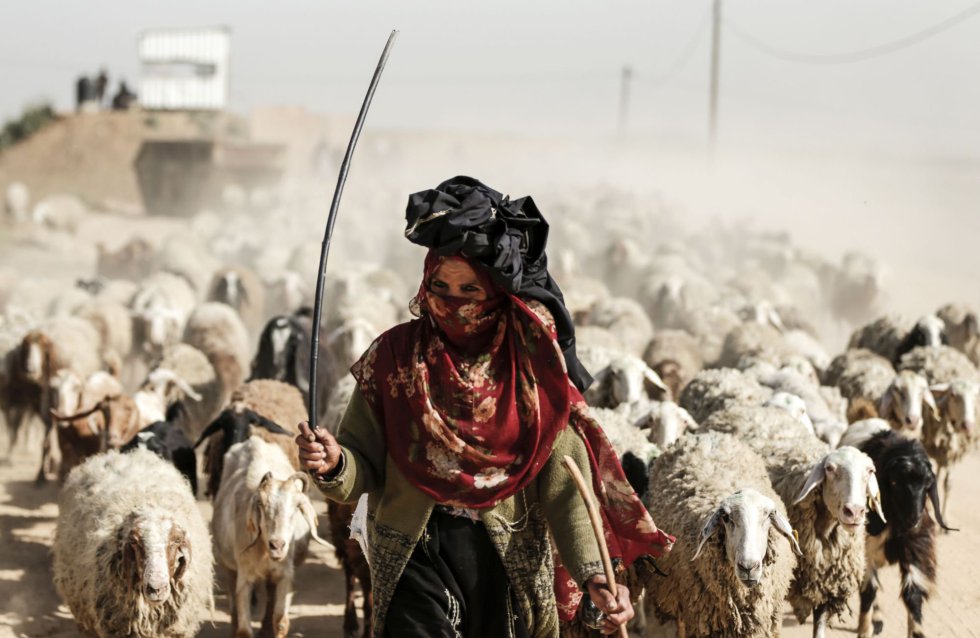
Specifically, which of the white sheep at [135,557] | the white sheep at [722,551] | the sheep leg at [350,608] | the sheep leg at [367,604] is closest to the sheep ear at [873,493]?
the white sheep at [722,551]

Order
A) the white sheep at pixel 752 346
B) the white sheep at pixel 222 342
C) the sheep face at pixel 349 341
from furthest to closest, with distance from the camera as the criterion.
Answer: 1. the sheep face at pixel 349 341
2. the white sheep at pixel 222 342
3. the white sheep at pixel 752 346

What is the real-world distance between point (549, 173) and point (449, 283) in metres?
51.3

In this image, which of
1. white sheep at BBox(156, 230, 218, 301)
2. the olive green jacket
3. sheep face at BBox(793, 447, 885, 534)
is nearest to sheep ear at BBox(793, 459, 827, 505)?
sheep face at BBox(793, 447, 885, 534)

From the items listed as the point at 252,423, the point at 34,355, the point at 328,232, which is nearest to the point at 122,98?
the point at 34,355

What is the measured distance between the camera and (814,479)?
5.80m

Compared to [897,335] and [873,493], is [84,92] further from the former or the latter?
[873,493]

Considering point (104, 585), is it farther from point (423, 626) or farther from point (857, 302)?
point (857, 302)

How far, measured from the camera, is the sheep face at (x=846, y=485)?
18.2ft

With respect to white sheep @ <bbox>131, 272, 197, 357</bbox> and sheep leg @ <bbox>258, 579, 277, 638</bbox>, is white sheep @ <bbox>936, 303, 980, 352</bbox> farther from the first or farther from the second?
sheep leg @ <bbox>258, 579, 277, 638</bbox>

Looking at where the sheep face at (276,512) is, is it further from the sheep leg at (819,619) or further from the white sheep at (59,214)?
the white sheep at (59,214)

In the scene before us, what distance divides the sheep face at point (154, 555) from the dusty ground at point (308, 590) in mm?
1121

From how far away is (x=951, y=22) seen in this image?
29.8 metres

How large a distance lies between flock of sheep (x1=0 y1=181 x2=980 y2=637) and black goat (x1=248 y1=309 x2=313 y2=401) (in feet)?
0.07

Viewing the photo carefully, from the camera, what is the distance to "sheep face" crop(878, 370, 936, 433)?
807cm
